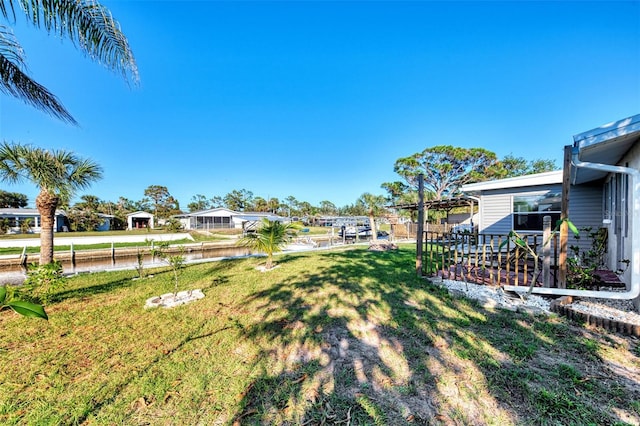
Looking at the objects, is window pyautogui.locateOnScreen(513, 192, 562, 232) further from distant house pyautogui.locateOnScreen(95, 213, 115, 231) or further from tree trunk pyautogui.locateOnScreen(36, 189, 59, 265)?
distant house pyautogui.locateOnScreen(95, 213, 115, 231)

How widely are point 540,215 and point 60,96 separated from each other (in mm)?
12019

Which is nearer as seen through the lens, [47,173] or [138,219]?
[47,173]

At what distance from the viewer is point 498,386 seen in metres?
2.08

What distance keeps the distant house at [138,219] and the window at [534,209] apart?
37893 millimetres

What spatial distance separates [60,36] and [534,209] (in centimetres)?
1153

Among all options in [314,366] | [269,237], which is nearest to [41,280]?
[269,237]

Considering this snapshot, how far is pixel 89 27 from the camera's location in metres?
3.26

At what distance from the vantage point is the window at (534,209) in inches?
302

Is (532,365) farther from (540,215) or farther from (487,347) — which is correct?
(540,215)

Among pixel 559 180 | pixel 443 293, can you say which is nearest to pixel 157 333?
pixel 443 293

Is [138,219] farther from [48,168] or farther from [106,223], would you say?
[48,168]

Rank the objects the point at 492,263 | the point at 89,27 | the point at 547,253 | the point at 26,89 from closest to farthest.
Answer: the point at 89,27 < the point at 26,89 < the point at 547,253 < the point at 492,263

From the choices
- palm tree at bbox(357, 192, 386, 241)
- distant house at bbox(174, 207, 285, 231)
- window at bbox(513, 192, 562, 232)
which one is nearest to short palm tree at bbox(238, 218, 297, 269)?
palm tree at bbox(357, 192, 386, 241)

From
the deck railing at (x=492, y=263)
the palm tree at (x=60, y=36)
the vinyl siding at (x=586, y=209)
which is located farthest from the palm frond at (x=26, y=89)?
the vinyl siding at (x=586, y=209)
